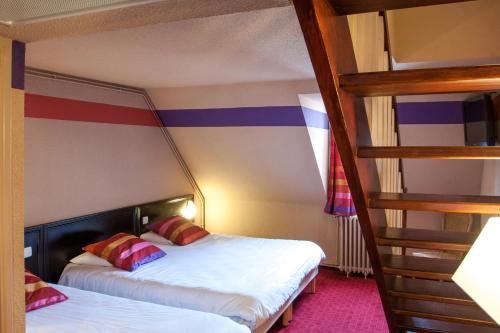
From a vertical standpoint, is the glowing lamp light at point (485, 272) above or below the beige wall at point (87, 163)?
below

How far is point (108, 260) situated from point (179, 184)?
182 cm

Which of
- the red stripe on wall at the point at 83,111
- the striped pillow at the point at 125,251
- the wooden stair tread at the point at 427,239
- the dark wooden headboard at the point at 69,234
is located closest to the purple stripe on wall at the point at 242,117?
the red stripe on wall at the point at 83,111

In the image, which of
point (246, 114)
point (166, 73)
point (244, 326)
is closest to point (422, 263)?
point (244, 326)

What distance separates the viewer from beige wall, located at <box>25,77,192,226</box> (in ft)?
11.4

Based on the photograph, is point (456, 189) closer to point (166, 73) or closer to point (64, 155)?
point (166, 73)

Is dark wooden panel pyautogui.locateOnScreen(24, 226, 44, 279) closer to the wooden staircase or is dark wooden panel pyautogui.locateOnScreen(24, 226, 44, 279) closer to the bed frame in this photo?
the bed frame

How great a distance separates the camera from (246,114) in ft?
14.8

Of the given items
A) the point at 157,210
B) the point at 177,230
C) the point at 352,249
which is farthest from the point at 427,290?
the point at 157,210

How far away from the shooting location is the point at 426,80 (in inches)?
47.8

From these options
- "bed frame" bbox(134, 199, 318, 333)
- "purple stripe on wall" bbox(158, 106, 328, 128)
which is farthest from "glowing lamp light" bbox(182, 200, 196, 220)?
"purple stripe on wall" bbox(158, 106, 328, 128)

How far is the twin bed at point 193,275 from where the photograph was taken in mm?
2965

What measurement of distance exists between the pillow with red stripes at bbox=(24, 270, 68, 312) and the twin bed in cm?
17

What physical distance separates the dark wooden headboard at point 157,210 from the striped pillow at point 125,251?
58cm

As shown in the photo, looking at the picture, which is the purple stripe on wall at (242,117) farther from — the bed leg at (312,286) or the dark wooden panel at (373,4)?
the dark wooden panel at (373,4)
